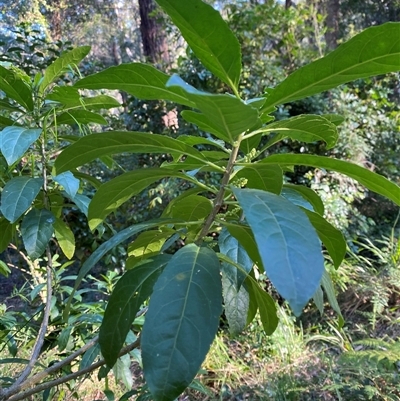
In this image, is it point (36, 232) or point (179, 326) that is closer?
point (179, 326)

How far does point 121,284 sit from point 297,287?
311mm

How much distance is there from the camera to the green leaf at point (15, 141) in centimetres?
63

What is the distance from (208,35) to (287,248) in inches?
10.8

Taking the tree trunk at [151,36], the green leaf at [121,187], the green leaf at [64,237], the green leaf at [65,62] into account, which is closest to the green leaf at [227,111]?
the green leaf at [121,187]

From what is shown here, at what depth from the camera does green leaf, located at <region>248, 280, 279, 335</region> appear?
2.23 feet

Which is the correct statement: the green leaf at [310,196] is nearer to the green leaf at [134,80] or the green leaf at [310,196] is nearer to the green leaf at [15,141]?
the green leaf at [134,80]

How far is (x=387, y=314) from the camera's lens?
2.97m

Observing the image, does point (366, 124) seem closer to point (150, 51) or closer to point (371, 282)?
point (371, 282)

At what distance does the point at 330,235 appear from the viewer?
583 mm

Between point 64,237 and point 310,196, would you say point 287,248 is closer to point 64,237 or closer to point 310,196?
point 310,196

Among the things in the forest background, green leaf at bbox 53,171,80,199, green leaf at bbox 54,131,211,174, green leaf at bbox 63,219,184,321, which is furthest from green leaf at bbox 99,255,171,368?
the forest background

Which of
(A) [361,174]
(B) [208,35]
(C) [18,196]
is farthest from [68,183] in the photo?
(A) [361,174]

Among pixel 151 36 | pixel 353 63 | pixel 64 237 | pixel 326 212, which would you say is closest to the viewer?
pixel 353 63

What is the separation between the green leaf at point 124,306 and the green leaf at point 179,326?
0.27 ft
